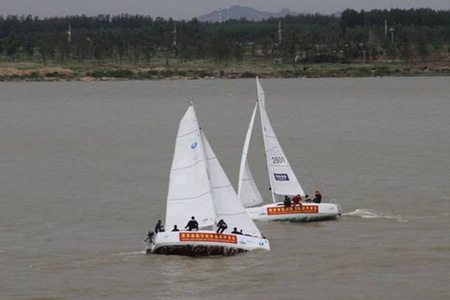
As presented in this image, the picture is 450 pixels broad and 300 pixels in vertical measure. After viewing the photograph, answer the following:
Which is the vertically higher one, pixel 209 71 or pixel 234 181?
pixel 234 181

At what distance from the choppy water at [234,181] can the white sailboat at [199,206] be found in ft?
1.56

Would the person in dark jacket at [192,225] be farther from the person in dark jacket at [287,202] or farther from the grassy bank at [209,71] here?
the grassy bank at [209,71]

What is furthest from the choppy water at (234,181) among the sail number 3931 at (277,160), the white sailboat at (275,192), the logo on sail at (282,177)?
the sail number 3931 at (277,160)

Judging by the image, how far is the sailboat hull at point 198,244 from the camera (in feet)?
113

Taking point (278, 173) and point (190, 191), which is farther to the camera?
point (278, 173)

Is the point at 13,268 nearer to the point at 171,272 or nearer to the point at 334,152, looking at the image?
the point at 171,272

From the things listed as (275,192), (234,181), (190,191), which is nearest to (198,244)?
(190,191)

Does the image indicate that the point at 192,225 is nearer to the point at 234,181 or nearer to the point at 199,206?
the point at 199,206

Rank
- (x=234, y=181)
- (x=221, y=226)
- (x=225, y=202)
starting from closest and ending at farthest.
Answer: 1. (x=221, y=226)
2. (x=225, y=202)
3. (x=234, y=181)

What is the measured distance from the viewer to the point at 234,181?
52938 mm

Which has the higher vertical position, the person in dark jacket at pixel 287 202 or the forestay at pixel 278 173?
the forestay at pixel 278 173

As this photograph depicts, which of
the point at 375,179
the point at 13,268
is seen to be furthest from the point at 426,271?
the point at 375,179

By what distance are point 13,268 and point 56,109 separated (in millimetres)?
79510

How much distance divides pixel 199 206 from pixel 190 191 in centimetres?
56
